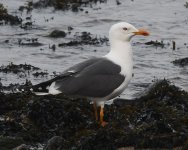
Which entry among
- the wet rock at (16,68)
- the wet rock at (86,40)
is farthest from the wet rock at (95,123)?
the wet rock at (86,40)

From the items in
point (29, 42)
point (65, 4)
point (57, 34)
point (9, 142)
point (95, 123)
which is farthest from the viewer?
point (65, 4)

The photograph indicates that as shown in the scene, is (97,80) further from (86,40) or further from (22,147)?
(86,40)

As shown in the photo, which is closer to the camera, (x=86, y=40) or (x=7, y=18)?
(x=86, y=40)

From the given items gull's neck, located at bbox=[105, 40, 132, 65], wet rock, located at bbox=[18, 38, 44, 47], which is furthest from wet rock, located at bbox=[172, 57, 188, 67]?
gull's neck, located at bbox=[105, 40, 132, 65]

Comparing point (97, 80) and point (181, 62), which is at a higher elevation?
point (97, 80)

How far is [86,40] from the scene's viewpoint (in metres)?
16.5

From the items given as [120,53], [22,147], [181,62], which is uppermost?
[120,53]

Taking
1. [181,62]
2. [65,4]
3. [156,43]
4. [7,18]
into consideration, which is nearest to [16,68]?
[181,62]

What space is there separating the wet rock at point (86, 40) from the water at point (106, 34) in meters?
0.22

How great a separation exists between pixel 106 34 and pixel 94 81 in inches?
322

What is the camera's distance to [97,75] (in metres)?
9.34

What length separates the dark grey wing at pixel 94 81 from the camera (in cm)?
914

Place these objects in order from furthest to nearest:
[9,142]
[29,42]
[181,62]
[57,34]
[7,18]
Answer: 1. [7,18]
2. [57,34]
3. [29,42]
4. [181,62]
5. [9,142]

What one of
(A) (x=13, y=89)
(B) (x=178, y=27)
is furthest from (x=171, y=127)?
(B) (x=178, y=27)
